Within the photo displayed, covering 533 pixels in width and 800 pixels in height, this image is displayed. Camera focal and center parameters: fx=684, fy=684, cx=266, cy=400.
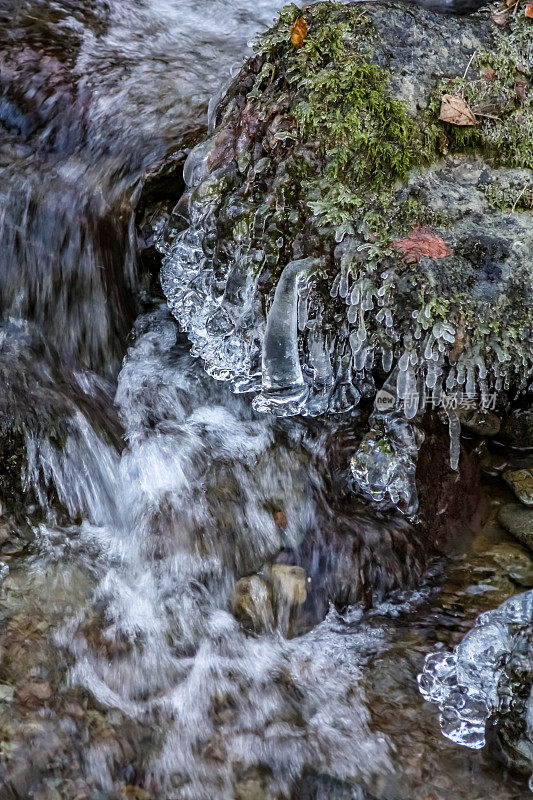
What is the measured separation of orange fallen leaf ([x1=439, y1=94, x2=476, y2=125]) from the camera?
3504 millimetres

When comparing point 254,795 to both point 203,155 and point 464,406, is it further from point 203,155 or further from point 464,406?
point 203,155

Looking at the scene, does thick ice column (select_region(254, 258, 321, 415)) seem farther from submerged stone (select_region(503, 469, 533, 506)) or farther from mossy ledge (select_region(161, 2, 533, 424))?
submerged stone (select_region(503, 469, 533, 506))

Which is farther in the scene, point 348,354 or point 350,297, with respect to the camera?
point 348,354

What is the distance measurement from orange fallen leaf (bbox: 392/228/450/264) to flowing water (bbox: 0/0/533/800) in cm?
110

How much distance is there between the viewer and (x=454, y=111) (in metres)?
3.52

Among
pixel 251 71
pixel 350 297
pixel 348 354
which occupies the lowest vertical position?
pixel 348 354

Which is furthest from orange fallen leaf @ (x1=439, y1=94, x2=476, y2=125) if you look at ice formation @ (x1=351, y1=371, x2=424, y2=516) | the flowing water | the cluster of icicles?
the flowing water

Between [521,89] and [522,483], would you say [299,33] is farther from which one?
[522,483]

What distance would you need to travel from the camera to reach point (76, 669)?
3.02 metres

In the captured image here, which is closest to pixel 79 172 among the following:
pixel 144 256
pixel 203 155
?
pixel 144 256

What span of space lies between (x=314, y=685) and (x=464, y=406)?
5.66ft

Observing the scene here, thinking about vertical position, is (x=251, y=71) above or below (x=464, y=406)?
above

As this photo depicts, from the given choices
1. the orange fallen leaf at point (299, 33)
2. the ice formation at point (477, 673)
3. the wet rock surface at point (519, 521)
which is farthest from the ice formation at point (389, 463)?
the orange fallen leaf at point (299, 33)

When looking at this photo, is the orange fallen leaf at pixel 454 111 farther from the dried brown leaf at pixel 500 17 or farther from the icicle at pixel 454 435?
the icicle at pixel 454 435
